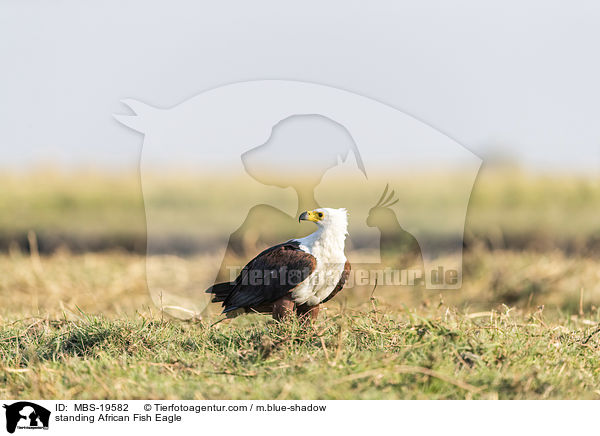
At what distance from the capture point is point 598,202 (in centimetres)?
1275

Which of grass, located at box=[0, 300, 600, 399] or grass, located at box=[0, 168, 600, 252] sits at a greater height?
grass, located at box=[0, 300, 600, 399]

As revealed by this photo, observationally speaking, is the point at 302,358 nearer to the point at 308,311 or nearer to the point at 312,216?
the point at 308,311

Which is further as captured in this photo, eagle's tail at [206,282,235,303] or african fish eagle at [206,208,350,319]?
eagle's tail at [206,282,235,303]

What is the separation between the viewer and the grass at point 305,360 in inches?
124

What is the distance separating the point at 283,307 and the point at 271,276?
7.0 inches

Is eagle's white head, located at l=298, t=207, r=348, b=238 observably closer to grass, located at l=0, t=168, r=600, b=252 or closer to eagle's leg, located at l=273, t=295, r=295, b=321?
eagle's leg, located at l=273, t=295, r=295, b=321

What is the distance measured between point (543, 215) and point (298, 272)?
952 centimetres

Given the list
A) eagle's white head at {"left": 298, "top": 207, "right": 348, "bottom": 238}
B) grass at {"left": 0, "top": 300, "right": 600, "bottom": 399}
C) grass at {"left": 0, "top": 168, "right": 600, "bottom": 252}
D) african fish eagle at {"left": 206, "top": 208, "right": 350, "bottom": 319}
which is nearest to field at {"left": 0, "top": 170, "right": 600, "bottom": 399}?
grass at {"left": 0, "top": 300, "right": 600, "bottom": 399}

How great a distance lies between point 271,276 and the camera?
146 inches

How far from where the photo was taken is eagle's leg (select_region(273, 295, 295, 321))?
12.2ft

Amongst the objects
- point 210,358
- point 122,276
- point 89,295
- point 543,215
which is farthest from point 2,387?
point 543,215

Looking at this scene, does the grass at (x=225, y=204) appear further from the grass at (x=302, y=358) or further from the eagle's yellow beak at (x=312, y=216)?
the eagle's yellow beak at (x=312, y=216)

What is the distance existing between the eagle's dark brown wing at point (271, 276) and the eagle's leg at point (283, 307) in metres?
0.03
